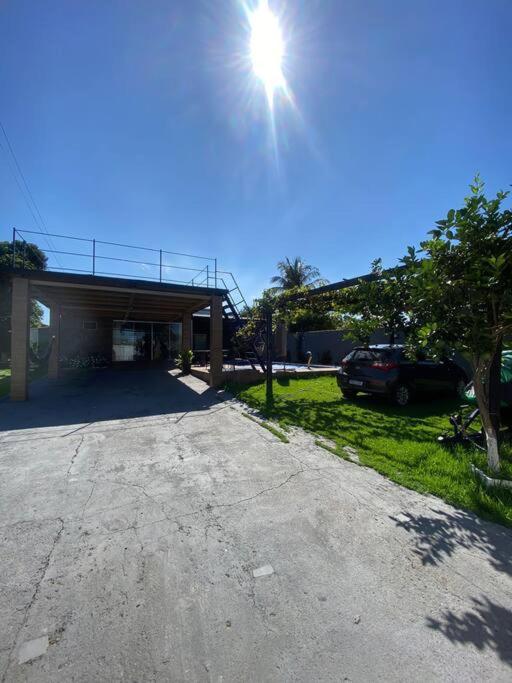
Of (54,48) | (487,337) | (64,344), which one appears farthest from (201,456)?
(64,344)

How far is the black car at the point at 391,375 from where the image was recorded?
769 centimetres

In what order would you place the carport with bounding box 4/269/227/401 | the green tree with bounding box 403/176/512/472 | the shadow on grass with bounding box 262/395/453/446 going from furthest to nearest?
the carport with bounding box 4/269/227/401
the shadow on grass with bounding box 262/395/453/446
the green tree with bounding box 403/176/512/472

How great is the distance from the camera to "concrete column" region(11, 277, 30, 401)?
8938mm

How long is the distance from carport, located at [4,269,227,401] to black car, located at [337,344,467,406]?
4.91 m

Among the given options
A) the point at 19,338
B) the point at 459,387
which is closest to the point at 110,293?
the point at 19,338

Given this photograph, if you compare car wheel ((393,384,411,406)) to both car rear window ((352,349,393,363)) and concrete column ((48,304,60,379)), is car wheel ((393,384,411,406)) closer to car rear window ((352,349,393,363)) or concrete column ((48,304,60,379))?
car rear window ((352,349,393,363))

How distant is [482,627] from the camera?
1832 millimetres

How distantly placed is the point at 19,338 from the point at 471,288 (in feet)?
35.5

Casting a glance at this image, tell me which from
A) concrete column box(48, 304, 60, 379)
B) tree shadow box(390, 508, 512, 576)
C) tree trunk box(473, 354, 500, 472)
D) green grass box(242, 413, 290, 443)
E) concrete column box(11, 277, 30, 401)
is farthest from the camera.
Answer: concrete column box(48, 304, 60, 379)

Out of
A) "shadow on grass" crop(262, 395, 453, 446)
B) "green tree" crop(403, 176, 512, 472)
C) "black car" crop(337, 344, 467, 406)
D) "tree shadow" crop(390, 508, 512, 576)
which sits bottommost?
"tree shadow" crop(390, 508, 512, 576)

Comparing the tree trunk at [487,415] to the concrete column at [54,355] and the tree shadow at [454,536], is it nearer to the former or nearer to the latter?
the tree shadow at [454,536]

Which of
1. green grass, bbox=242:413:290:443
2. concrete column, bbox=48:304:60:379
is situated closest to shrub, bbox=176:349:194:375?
concrete column, bbox=48:304:60:379

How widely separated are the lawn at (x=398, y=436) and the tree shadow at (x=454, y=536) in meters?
0.21

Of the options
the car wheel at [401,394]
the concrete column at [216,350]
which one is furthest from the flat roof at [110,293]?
the car wheel at [401,394]
